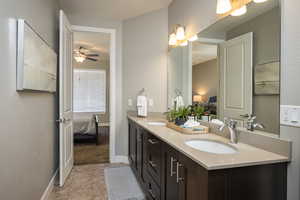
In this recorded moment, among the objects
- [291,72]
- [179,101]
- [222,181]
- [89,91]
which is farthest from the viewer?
[89,91]

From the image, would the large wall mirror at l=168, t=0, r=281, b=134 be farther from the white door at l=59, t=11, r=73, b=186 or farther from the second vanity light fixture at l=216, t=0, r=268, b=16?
the white door at l=59, t=11, r=73, b=186

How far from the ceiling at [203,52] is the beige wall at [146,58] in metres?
1.08

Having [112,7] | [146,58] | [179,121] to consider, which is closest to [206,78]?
[179,121]

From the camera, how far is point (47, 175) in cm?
225

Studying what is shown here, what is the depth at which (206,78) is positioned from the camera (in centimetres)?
209

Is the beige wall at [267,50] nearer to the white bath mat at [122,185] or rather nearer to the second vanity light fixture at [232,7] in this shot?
the second vanity light fixture at [232,7]

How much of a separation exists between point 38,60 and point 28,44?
0.26 metres

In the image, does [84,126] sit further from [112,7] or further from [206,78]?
[206,78]

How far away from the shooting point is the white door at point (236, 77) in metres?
1.52

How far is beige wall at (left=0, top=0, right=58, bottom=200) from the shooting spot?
1.26m

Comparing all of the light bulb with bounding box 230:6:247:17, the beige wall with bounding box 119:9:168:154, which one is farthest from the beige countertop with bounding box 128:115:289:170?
the beige wall with bounding box 119:9:168:154

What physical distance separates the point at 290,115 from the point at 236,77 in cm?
61

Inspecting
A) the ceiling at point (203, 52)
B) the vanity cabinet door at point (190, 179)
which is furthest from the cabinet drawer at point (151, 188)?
the ceiling at point (203, 52)

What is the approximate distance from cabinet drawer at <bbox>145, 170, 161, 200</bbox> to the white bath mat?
0.81 ft
